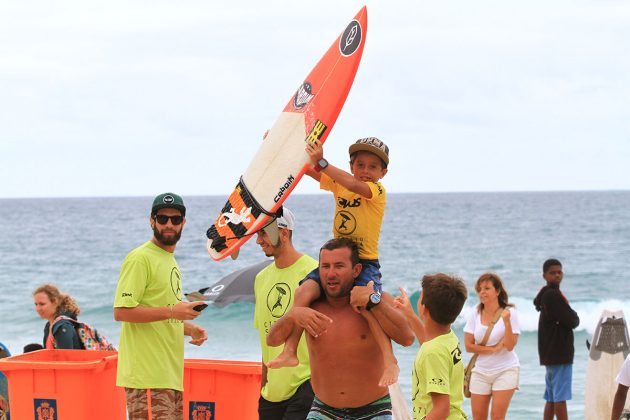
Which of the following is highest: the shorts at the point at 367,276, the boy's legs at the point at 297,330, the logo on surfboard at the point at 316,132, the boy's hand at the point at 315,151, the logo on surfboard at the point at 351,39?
the logo on surfboard at the point at 351,39

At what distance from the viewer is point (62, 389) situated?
5809 mm

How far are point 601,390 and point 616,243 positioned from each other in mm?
42069

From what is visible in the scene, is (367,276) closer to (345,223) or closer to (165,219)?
(345,223)

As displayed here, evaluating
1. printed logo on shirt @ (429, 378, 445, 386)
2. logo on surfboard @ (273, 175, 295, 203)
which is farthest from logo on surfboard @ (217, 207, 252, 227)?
printed logo on shirt @ (429, 378, 445, 386)

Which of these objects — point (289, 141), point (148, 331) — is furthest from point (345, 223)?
point (148, 331)

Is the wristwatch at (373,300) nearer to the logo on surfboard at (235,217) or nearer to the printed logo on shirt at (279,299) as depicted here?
the printed logo on shirt at (279,299)

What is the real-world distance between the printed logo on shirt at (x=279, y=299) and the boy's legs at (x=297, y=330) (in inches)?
25.5

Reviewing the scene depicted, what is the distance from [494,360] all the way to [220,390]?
2574mm

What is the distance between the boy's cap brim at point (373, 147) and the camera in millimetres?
4504

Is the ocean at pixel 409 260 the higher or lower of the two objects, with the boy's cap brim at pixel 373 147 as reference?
higher

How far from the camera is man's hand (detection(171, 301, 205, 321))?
196 inches

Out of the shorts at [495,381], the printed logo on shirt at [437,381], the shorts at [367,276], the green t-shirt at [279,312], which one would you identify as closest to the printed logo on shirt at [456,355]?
the printed logo on shirt at [437,381]

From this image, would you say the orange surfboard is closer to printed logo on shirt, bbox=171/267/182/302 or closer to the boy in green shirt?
printed logo on shirt, bbox=171/267/182/302

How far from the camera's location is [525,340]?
66.1ft
